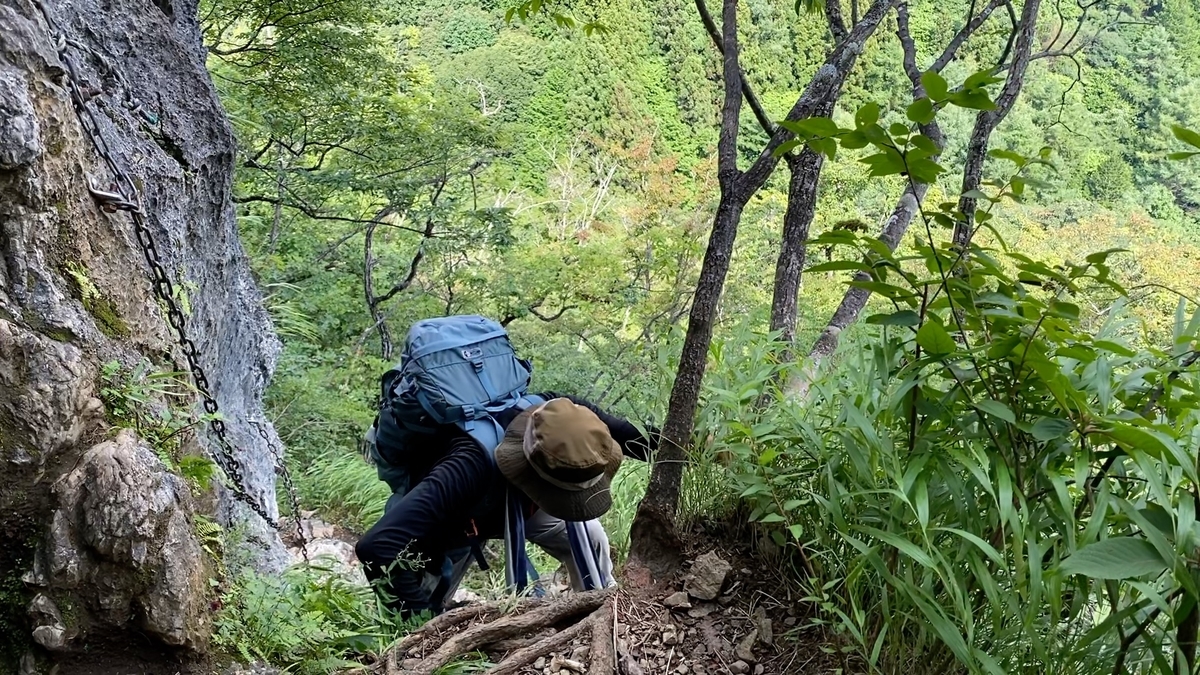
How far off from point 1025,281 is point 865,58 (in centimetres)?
2090

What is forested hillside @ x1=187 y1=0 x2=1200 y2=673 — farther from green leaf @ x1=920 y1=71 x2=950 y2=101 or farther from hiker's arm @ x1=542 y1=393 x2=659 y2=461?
hiker's arm @ x1=542 y1=393 x2=659 y2=461

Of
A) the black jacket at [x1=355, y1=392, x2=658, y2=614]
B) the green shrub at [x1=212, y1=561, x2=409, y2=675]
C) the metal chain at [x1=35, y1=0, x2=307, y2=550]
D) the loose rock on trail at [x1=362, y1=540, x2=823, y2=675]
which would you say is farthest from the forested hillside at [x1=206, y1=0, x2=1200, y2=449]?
the metal chain at [x1=35, y1=0, x2=307, y2=550]

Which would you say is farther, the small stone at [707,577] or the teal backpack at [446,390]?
the teal backpack at [446,390]

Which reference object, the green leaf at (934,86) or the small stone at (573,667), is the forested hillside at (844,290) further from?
the small stone at (573,667)

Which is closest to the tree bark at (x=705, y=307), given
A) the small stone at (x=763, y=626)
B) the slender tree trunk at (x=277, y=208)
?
the small stone at (x=763, y=626)

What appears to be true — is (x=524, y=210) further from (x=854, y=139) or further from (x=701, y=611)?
(x=854, y=139)

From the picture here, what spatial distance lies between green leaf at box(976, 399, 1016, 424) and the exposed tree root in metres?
0.94

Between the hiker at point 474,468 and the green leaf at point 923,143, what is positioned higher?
the green leaf at point 923,143

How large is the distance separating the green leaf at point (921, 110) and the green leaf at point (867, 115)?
0.06 meters

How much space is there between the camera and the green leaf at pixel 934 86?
1051mm

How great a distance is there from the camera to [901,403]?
134 cm

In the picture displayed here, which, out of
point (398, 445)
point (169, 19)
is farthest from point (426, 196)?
point (398, 445)

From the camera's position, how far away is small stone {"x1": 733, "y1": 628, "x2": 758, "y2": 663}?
5.11 feet

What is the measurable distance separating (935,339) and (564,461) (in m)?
1.12
